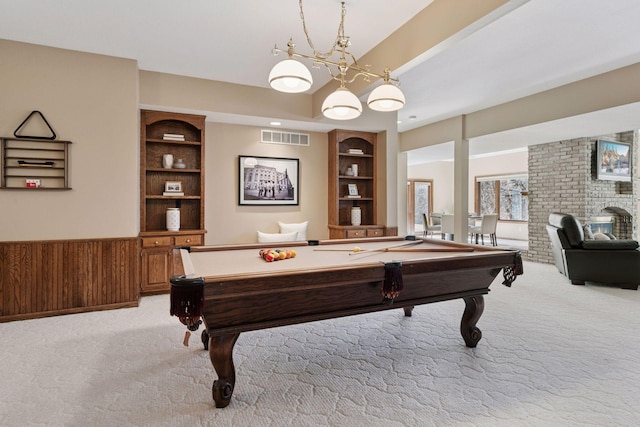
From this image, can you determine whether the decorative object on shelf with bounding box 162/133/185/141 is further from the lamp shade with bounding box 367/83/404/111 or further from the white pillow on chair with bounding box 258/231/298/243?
the lamp shade with bounding box 367/83/404/111

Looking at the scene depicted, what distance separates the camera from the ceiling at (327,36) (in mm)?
2787

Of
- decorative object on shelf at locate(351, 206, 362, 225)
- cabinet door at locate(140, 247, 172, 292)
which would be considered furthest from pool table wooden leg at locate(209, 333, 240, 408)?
decorative object on shelf at locate(351, 206, 362, 225)

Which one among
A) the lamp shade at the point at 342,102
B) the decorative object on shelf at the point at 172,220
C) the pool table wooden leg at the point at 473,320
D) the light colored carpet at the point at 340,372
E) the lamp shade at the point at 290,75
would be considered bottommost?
the light colored carpet at the point at 340,372

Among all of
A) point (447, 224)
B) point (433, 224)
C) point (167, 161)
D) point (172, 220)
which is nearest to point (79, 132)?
point (167, 161)

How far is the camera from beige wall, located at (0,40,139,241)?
3.38m

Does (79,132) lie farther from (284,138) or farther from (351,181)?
(351,181)

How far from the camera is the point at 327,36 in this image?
3.26 m

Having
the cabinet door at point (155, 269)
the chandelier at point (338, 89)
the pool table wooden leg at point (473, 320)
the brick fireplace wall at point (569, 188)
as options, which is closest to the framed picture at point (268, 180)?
the cabinet door at point (155, 269)

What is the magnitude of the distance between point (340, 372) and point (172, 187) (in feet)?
10.9

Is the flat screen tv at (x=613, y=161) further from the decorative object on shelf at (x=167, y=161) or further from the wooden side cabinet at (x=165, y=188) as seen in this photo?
the decorative object on shelf at (x=167, y=161)

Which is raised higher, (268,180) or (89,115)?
(89,115)

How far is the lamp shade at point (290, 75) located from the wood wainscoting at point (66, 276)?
259cm

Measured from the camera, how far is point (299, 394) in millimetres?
2117

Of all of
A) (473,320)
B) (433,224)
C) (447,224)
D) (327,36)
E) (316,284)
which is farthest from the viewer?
(433,224)
